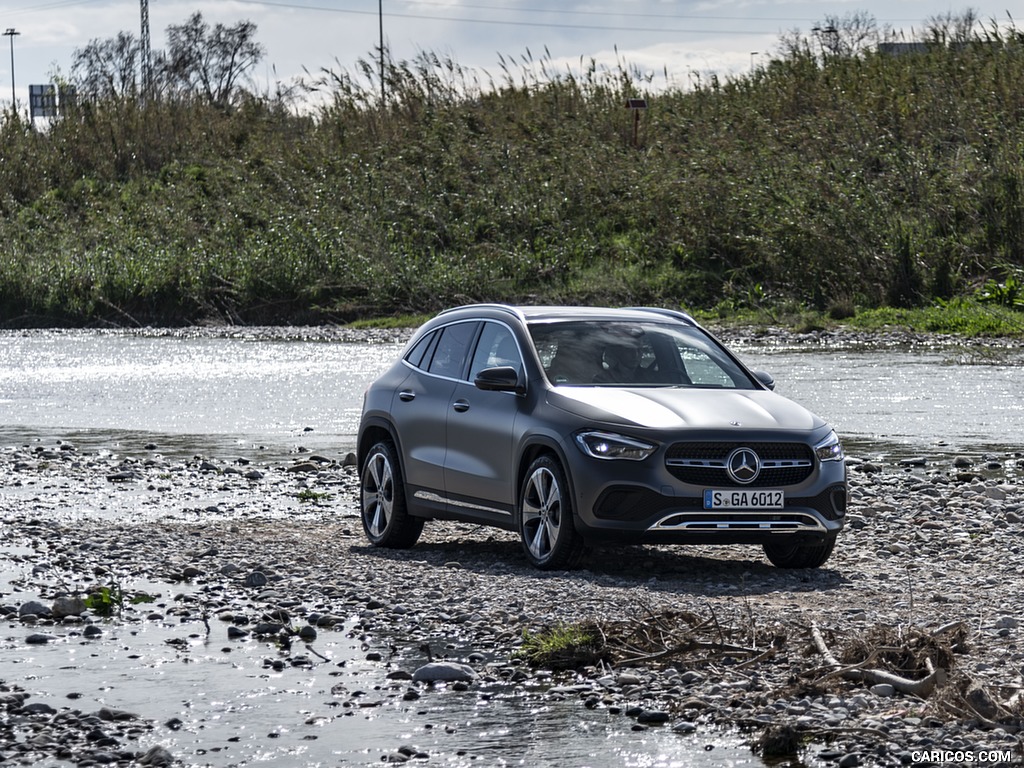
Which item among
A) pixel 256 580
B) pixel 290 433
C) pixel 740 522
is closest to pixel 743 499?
pixel 740 522

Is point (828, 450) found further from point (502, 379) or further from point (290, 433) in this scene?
point (290, 433)

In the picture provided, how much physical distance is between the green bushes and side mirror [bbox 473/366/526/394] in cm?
2629

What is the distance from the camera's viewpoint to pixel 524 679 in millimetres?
7793

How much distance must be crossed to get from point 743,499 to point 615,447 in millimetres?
787

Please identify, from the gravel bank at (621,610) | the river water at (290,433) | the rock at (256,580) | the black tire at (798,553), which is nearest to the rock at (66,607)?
the gravel bank at (621,610)

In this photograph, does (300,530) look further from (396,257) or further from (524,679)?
(396,257)

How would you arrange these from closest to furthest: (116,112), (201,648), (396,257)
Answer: (201,648)
(396,257)
(116,112)

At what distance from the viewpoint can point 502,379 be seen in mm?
11094

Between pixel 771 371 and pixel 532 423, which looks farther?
pixel 771 371

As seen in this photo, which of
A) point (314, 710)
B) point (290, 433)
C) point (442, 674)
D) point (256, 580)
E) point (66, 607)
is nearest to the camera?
point (314, 710)

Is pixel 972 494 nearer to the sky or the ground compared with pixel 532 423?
nearer to the ground

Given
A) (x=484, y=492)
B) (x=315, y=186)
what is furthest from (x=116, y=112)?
(x=484, y=492)

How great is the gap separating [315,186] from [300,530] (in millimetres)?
38248

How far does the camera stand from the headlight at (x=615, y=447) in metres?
10.3
